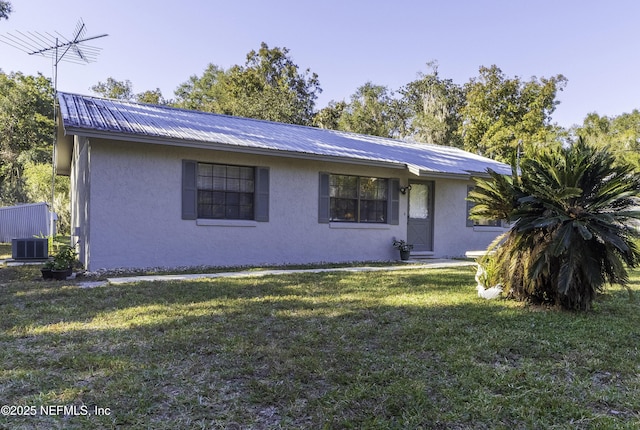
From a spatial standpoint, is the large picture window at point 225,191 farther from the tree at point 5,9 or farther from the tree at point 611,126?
the tree at point 611,126

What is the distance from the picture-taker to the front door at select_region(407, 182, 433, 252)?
38.4 feet

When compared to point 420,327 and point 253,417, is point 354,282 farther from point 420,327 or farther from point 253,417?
point 253,417

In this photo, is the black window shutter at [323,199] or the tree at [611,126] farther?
the tree at [611,126]

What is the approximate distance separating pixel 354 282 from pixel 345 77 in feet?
84.9

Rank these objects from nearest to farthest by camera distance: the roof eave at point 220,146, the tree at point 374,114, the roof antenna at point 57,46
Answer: the roof eave at point 220,146
the roof antenna at point 57,46
the tree at point 374,114

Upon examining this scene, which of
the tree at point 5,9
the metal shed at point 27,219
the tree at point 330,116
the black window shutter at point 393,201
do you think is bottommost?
the metal shed at point 27,219

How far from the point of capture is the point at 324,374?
3090 mm

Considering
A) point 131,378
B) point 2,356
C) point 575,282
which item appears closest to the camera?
point 131,378

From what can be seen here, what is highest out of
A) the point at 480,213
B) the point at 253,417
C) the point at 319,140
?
the point at 319,140

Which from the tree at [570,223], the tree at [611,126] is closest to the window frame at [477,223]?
the tree at [570,223]

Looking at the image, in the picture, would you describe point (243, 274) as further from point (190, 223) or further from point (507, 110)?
point (507, 110)

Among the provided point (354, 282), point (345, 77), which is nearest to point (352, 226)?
point (354, 282)

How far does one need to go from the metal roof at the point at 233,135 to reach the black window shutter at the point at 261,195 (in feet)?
2.08

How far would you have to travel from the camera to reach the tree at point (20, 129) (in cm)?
2341
